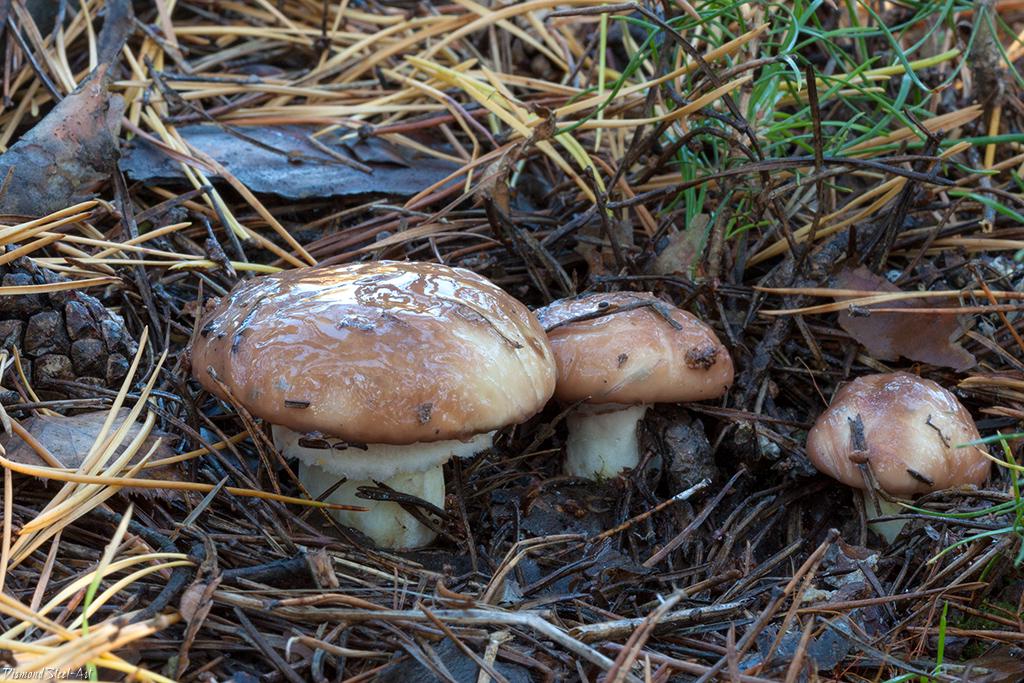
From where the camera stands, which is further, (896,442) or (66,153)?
(66,153)

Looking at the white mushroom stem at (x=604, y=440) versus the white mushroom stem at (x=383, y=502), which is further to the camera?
the white mushroom stem at (x=604, y=440)

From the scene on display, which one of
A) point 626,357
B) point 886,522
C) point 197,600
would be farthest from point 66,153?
point 886,522

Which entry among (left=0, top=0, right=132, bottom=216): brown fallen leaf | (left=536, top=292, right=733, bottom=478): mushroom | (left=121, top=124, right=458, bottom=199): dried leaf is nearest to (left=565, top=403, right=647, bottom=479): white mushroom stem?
(left=536, top=292, right=733, bottom=478): mushroom

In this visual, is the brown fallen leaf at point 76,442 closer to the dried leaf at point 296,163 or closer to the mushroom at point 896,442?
the dried leaf at point 296,163

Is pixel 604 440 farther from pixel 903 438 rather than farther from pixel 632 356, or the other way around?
pixel 903 438

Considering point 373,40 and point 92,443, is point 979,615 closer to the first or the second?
point 92,443

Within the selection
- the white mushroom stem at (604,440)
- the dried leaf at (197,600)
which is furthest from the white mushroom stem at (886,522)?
the dried leaf at (197,600)
